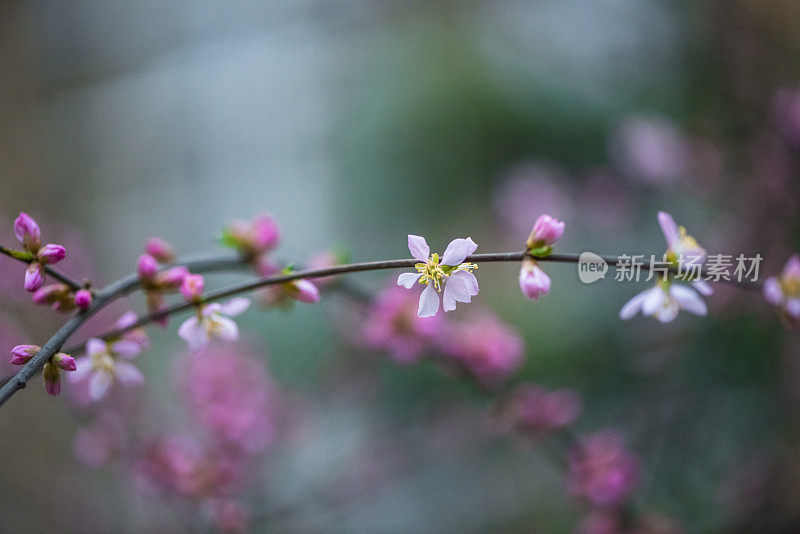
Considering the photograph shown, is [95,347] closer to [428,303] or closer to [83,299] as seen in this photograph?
[83,299]

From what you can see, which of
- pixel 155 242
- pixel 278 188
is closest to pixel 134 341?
pixel 155 242

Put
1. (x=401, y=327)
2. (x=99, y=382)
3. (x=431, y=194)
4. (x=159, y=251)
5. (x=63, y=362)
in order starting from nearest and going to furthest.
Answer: (x=63, y=362), (x=99, y=382), (x=159, y=251), (x=401, y=327), (x=431, y=194)

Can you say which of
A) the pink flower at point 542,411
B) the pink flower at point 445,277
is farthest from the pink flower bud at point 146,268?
the pink flower at point 542,411

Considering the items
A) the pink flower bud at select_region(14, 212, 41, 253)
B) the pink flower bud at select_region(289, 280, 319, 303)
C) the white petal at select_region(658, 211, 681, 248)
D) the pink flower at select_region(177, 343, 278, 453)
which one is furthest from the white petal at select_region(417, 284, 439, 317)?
the pink flower at select_region(177, 343, 278, 453)

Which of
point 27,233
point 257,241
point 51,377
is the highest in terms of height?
point 257,241

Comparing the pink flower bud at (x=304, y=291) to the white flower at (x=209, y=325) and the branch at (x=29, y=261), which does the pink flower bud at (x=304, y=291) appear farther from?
the branch at (x=29, y=261)

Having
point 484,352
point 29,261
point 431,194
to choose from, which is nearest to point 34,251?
point 29,261

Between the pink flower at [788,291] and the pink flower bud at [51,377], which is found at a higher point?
the pink flower at [788,291]
